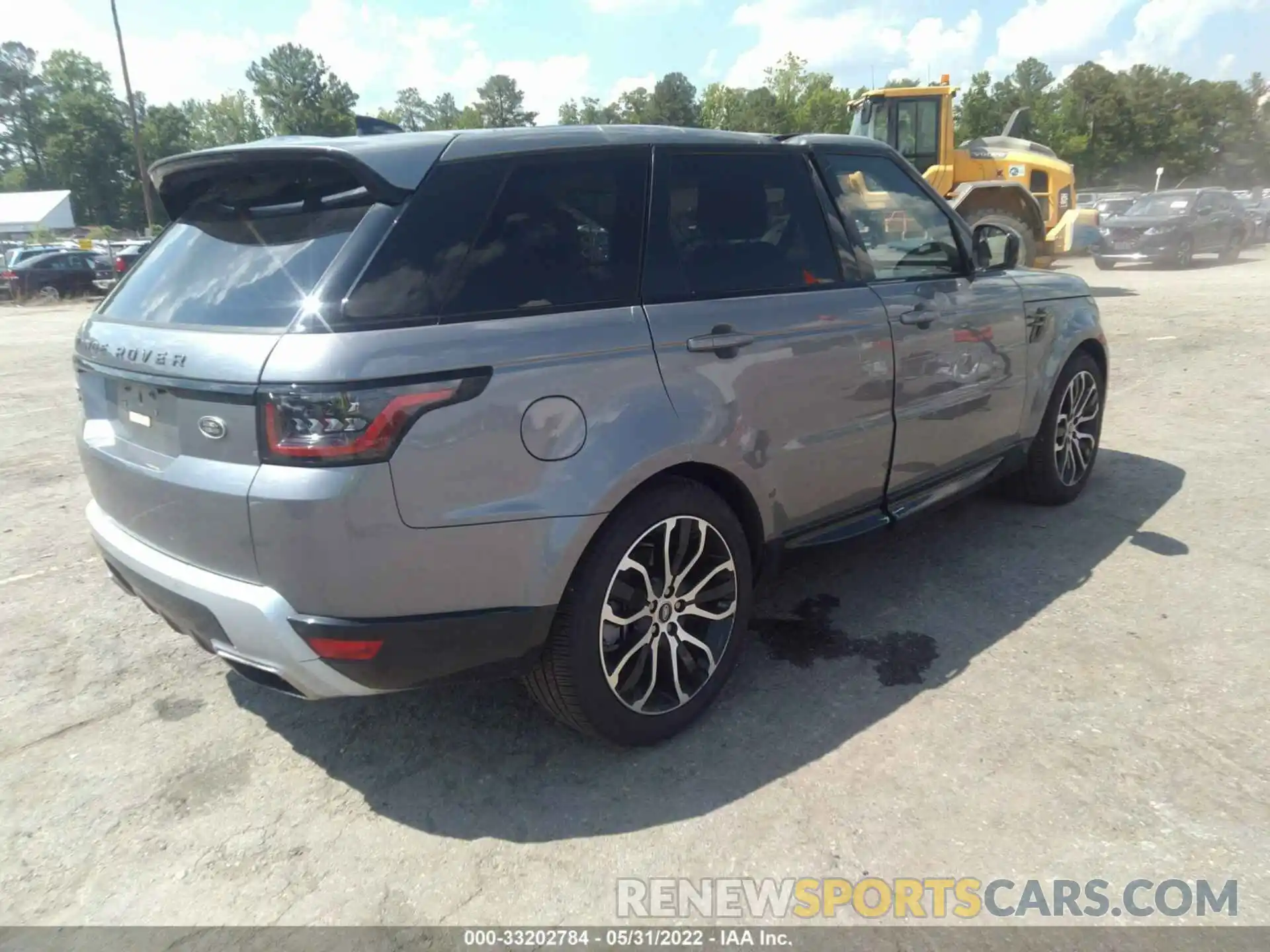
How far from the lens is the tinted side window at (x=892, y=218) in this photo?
3686 mm

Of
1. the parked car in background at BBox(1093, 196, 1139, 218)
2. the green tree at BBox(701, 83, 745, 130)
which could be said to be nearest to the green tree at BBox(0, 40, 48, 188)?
the green tree at BBox(701, 83, 745, 130)

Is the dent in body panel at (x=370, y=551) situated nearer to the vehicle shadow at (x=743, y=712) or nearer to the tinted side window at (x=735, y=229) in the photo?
the vehicle shadow at (x=743, y=712)

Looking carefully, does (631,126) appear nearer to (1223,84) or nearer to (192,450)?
(192,450)

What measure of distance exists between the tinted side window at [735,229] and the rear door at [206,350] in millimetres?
1003

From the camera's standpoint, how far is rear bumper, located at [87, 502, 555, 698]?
2.35 meters

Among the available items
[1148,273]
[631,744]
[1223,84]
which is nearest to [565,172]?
[631,744]

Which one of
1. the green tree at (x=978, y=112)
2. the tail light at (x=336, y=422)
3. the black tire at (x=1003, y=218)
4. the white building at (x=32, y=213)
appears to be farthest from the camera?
Result: the green tree at (x=978, y=112)

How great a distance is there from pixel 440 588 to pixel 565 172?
1.34 m

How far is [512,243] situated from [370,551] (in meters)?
0.98

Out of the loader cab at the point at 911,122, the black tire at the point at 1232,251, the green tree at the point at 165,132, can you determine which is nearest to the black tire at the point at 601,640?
the loader cab at the point at 911,122

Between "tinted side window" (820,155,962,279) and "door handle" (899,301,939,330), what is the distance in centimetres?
17

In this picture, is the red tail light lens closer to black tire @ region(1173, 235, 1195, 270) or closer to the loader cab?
the loader cab

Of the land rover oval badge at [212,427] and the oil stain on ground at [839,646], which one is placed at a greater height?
the land rover oval badge at [212,427]

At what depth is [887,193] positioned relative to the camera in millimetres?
4043
